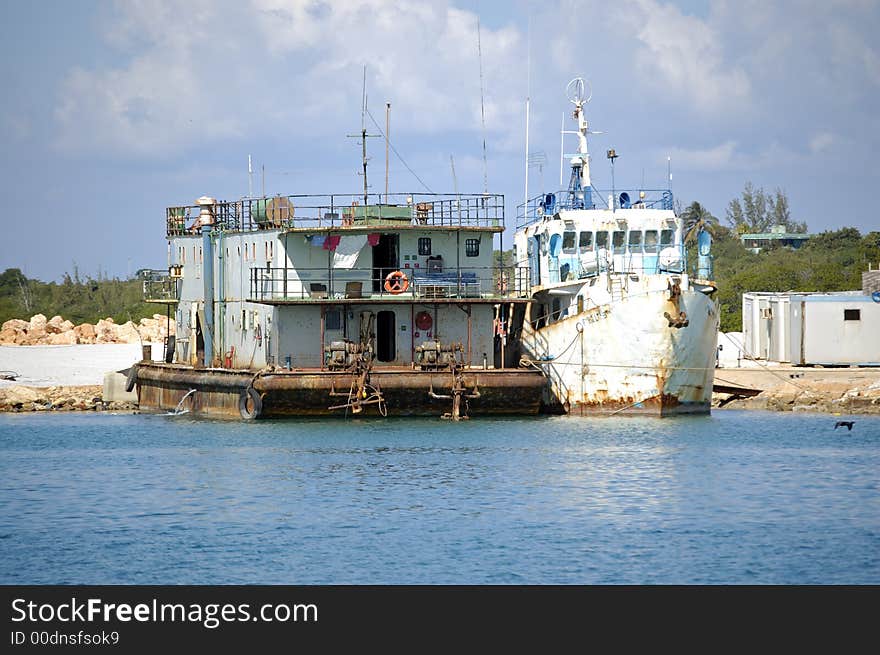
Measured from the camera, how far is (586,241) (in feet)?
135

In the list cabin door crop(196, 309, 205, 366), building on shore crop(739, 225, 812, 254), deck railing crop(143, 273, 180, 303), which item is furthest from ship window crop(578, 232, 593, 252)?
building on shore crop(739, 225, 812, 254)

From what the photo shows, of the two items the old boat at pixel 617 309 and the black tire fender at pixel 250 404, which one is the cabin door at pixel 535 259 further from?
the black tire fender at pixel 250 404

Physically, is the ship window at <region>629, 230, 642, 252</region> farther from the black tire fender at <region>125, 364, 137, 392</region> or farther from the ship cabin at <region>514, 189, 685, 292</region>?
the black tire fender at <region>125, 364, 137, 392</region>

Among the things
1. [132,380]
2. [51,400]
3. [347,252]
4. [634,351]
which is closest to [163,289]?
[132,380]

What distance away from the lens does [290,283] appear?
40.7 meters

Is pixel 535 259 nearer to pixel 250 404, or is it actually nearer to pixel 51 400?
pixel 250 404

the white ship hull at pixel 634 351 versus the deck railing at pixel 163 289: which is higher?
the deck railing at pixel 163 289

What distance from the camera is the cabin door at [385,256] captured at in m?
40.6

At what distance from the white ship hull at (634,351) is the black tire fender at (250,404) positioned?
318 inches

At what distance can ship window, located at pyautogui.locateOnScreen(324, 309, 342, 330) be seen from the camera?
3975 centimetres

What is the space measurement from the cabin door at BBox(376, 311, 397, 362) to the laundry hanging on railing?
1.70 metres

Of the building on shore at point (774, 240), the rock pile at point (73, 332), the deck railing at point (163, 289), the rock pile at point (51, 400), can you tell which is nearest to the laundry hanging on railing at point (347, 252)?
the deck railing at point (163, 289)
